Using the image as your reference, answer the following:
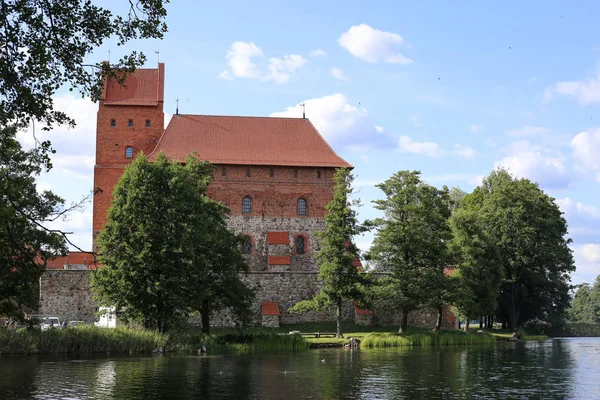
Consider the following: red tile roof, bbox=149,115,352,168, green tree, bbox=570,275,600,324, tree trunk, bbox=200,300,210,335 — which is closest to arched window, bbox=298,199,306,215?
red tile roof, bbox=149,115,352,168

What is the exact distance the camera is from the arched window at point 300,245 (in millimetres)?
56750

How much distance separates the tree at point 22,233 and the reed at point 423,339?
19.2m

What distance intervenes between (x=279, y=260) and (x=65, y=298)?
1543 centimetres

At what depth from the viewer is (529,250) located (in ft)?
188

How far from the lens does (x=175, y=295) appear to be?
3469 centimetres

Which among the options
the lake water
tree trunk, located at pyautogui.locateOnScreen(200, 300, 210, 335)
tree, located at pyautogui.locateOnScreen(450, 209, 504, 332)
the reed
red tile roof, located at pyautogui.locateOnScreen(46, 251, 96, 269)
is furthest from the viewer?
red tile roof, located at pyautogui.locateOnScreen(46, 251, 96, 269)

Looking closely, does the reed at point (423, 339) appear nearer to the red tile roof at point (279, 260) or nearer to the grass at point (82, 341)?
the red tile roof at point (279, 260)

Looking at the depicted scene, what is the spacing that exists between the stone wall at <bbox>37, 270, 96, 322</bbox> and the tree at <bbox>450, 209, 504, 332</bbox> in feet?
82.4

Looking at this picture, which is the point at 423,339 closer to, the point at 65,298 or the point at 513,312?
the point at 513,312

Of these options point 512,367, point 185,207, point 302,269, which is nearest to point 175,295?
point 185,207

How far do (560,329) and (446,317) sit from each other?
Answer: 14.4 m

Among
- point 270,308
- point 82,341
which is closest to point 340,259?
point 270,308

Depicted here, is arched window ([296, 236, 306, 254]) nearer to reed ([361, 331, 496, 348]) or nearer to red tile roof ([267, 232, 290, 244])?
red tile roof ([267, 232, 290, 244])

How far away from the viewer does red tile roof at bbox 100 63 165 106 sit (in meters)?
58.5
